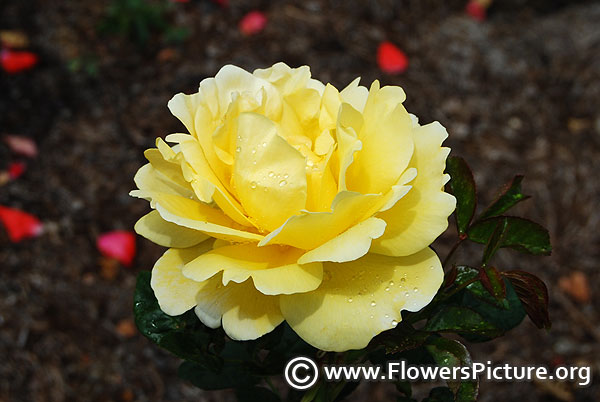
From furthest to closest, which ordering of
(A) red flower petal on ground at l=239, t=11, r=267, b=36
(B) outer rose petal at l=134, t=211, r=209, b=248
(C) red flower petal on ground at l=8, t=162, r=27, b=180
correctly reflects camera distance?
(A) red flower petal on ground at l=239, t=11, r=267, b=36, (C) red flower petal on ground at l=8, t=162, r=27, b=180, (B) outer rose petal at l=134, t=211, r=209, b=248

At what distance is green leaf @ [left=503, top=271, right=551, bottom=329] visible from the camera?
674 mm

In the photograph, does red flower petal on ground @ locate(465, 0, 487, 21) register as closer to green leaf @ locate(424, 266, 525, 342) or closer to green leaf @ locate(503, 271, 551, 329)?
green leaf @ locate(424, 266, 525, 342)

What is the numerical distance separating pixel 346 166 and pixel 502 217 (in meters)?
0.19

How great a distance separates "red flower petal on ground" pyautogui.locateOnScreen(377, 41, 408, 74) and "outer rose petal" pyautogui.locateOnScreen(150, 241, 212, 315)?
2011mm

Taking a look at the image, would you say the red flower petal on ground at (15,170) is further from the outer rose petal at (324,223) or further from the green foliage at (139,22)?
the outer rose petal at (324,223)

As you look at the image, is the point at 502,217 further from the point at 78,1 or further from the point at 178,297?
the point at 78,1

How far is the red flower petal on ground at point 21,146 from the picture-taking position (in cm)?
234

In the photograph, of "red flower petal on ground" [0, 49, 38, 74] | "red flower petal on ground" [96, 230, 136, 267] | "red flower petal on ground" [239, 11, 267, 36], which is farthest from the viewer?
"red flower petal on ground" [239, 11, 267, 36]

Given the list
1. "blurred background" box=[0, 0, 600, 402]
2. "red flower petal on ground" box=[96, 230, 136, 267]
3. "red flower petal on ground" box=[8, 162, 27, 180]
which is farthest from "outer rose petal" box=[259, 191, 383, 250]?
"red flower petal on ground" box=[8, 162, 27, 180]

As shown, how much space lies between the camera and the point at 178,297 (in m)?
0.67

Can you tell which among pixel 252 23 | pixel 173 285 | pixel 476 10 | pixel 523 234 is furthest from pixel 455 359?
pixel 476 10

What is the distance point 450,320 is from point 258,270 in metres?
0.24

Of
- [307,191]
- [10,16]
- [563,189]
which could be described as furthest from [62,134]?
[307,191]

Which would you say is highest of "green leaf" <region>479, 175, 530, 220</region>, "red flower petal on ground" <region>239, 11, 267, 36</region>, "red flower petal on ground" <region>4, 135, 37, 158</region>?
"green leaf" <region>479, 175, 530, 220</region>
